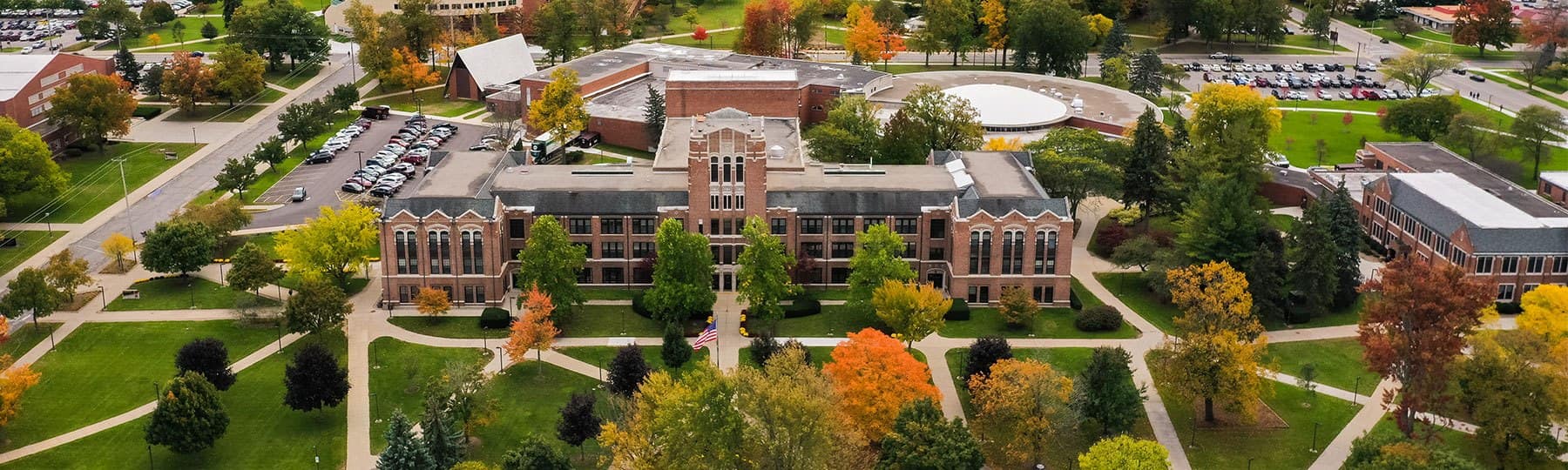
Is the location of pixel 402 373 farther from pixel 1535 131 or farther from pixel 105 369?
pixel 1535 131

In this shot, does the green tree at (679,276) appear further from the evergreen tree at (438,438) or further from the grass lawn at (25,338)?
the grass lawn at (25,338)

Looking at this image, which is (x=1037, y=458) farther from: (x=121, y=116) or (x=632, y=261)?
(x=121, y=116)

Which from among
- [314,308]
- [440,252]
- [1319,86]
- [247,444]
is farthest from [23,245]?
Result: [1319,86]

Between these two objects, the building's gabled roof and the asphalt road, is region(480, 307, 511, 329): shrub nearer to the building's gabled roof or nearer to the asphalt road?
the asphalt road

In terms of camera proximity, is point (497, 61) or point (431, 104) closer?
point (431, 104)

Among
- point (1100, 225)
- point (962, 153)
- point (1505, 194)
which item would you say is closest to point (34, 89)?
point (962, 153)
